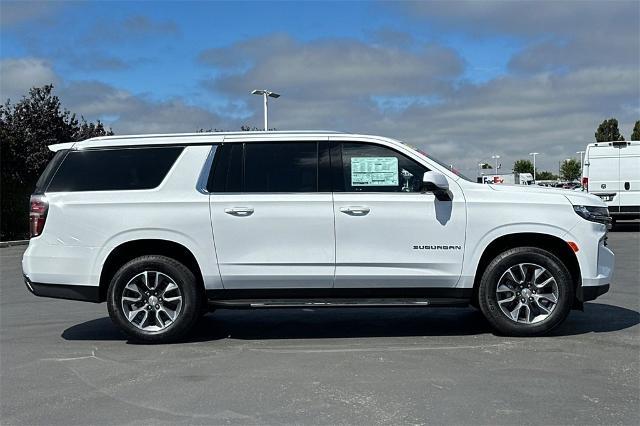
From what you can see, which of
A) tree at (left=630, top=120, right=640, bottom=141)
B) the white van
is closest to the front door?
the white van

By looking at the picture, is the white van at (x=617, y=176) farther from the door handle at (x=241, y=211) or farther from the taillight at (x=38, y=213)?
the taillight at (x=38, y=213)

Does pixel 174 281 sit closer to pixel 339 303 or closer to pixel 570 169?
pixel 339 303

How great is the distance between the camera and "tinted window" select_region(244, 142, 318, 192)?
624cm

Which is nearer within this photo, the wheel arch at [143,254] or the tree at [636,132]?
the wheel arch at [143,254]

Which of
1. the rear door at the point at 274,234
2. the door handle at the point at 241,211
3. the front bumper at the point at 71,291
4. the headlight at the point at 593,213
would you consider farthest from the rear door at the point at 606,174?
the front bumper at the point at 71,291

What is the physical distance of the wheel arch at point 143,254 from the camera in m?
6.26

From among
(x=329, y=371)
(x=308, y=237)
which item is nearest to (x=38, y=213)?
(x=308, y=237)

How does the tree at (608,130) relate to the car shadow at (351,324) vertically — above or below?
above

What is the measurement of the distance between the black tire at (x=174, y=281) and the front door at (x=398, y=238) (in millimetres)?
1420

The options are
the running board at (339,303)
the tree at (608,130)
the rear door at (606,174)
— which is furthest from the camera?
the tree at (608,130)

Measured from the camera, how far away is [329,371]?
17.3 ft

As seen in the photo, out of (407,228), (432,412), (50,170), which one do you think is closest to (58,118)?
(50,170)

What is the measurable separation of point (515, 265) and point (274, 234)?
2.32 metres

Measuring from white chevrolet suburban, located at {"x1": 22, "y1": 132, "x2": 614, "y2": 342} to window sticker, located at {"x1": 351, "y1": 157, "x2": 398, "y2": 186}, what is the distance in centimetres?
1
